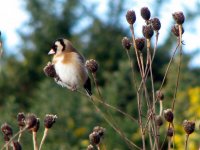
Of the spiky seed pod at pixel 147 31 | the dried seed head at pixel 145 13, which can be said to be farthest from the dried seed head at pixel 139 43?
the dried seed head at pixel 145 13

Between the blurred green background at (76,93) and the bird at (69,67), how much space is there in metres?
3.04

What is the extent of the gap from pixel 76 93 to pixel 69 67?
4.60 meters

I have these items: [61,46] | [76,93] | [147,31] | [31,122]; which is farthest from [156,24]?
[76,93]

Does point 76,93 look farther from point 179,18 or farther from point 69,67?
point 179,18

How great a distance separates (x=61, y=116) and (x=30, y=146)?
2.51ft

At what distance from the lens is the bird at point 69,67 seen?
4.91m

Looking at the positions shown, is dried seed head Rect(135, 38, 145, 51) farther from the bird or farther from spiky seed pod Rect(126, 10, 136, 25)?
the bird

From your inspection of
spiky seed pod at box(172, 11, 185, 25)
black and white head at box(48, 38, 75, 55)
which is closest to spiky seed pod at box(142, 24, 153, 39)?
spiky seed pod at box(172, 11, 185, 25)

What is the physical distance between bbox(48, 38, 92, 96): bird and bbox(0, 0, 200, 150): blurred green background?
3.04 meters

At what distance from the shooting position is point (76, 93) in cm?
959

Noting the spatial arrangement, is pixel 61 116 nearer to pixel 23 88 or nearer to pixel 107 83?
pixel 107 83

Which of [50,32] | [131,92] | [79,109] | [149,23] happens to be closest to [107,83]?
[131,92]

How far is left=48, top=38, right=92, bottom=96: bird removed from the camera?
4.91 m

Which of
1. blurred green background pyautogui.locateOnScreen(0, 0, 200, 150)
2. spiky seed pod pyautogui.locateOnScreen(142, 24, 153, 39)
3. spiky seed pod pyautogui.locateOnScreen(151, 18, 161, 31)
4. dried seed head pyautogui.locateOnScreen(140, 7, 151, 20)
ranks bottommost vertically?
spiky seed pod pyautogui.locateOnScreen(142, 24, 153, 39)
